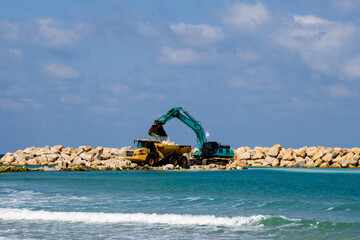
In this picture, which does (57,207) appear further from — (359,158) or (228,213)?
(359,158)

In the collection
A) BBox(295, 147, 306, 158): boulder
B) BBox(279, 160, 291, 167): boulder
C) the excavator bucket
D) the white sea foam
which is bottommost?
the white sea foam

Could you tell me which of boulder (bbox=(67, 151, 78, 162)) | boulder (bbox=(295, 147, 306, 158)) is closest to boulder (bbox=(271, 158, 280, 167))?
boulder (bbox=(295, 147, 306, 158))

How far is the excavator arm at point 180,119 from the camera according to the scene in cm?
5081

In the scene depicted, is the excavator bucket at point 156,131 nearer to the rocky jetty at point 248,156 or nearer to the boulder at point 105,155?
the rocky jetty at point 248,156

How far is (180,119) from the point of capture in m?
55.2

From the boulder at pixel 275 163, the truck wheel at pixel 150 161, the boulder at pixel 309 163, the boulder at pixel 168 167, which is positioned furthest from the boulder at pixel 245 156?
the truck wheel at pixel 150 161

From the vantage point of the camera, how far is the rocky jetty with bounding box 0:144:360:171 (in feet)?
207

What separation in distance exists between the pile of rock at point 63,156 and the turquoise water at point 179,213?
3301cm

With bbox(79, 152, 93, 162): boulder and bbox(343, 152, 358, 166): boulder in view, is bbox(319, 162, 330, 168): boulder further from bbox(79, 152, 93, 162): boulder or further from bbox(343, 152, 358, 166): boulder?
bbox(79, 152, 93, 162): boulder

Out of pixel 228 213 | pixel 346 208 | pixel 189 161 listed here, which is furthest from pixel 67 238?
pixel 189 161

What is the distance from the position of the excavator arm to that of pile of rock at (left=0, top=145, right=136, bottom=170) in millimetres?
9933

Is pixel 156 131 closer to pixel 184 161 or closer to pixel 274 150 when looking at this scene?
pixel 184 161

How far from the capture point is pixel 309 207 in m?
20.7

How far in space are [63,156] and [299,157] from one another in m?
33.8
